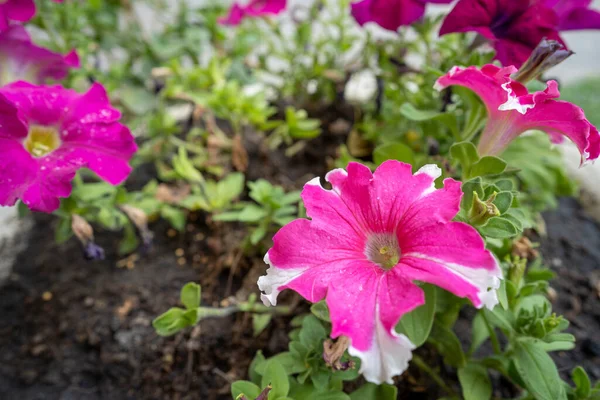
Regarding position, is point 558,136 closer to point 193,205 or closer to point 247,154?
point 193,205

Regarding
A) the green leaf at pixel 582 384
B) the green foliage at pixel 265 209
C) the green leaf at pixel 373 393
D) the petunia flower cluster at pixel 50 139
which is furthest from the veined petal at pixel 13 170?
the green leaf at pixel 582 384

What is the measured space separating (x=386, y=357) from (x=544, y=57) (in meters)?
0.43

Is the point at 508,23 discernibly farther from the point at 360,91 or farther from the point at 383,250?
the point at 360,91

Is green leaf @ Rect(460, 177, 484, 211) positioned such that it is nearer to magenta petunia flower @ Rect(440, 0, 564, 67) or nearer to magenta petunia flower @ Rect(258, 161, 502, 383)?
magenta petunia flower @ Rect(258, 161, 502, 383)

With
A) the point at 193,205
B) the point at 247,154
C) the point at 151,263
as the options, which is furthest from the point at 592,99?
the point at 151,263

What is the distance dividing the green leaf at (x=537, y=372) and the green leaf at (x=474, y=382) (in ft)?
0.25

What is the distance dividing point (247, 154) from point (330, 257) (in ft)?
2.91

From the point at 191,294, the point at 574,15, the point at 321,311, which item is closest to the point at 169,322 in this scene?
Result: the point at 191,294

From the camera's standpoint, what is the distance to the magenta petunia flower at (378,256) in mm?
509

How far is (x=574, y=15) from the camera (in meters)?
0.88

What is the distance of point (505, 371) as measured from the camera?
799 mm

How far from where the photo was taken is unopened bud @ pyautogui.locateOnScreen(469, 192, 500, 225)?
1.92ft

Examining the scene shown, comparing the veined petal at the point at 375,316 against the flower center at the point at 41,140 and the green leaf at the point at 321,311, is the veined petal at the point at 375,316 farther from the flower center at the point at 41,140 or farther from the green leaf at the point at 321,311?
the flower center at the point at 41,140

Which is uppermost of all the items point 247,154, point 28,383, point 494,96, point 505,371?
point 494,96
